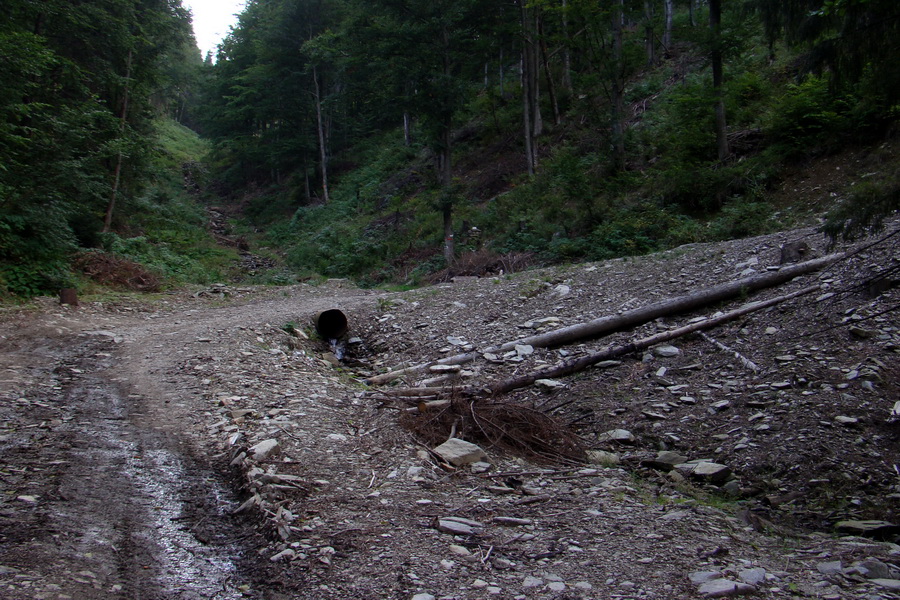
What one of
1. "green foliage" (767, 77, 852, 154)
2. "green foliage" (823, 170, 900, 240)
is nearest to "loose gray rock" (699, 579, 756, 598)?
"green foliage" (823, 170, 900, 240)

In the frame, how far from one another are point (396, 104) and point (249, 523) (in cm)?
1578

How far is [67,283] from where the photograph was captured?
1123 centimetres

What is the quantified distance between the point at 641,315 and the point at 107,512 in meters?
6.47

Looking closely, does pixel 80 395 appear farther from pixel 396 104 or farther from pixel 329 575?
pixel 396 104

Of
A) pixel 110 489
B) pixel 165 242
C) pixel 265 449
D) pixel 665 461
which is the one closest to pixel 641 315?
pixel 665 461

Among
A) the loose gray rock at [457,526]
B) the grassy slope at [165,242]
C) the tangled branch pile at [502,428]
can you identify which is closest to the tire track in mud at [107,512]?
the loose gray rock at [457,526]

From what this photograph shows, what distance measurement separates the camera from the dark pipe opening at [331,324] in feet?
32.3

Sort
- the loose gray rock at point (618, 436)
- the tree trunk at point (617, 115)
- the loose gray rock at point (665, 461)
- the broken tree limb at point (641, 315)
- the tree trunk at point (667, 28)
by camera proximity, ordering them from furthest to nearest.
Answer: the tree trunk at point (667, 28) → the tree trunk at point (617, 115) → the broken tree limb at point (641, 315) → the loose gray rock at point (618, 436) → the loose gray rock at point (665, 461)

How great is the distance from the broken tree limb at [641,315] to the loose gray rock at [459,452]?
2585 mm

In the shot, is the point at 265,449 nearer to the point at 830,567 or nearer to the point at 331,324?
the point at 830,567

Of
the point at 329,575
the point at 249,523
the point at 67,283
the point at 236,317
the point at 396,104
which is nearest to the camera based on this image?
the point at 329,575

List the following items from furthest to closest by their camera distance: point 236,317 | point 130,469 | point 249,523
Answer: point 236,317 → point 130,469 → point 249,523

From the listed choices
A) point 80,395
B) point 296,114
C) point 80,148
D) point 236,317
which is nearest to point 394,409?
point 80,395

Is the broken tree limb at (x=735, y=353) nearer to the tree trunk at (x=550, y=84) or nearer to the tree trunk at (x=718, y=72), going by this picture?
the tree trunk at (x=718, y=72)
